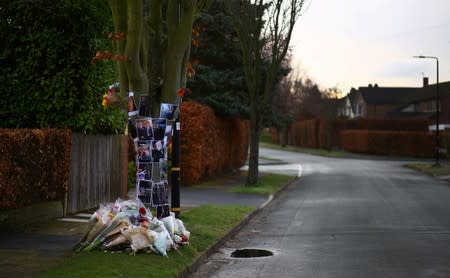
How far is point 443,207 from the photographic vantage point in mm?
19547

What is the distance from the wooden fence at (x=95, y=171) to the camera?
15875mm

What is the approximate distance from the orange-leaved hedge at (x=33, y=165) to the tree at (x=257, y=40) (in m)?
12.6

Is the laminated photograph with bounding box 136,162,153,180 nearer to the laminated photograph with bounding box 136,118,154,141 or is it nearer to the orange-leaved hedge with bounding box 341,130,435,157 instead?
the laminated photograph with bounding box 136,118,154,141

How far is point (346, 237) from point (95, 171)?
7043 millimetres

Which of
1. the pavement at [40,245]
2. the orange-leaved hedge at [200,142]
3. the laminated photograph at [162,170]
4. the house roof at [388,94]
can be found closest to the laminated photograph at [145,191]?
the laminated photograph at [162,170]

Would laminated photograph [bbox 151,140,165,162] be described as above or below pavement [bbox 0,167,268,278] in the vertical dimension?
above

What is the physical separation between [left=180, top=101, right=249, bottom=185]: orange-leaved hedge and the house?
1949 inches

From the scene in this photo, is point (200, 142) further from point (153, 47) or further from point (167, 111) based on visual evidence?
point (167, 111)

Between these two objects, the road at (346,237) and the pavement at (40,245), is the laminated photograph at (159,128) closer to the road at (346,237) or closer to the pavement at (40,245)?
the pavement at (40,245)

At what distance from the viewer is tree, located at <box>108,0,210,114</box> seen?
1119 centimetres

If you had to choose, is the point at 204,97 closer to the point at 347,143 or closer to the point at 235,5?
the point at 235,5

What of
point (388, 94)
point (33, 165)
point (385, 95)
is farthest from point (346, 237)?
point (388, 94)

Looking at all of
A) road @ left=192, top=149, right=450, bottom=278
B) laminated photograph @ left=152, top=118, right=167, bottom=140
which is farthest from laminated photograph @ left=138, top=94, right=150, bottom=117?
road @ left=192, top=149, right=450, bottom=278

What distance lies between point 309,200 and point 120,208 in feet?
40.5
